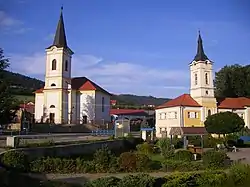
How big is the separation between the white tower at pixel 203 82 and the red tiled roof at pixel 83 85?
1726 centimetres

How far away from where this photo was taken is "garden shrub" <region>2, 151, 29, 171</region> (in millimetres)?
15008

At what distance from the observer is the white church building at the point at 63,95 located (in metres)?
58.4

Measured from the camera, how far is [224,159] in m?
18.9

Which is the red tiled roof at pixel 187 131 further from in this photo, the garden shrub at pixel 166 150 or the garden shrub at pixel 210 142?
the garden shrub at pixel 166 150

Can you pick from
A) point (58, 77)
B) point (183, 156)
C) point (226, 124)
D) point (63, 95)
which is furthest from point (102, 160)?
point (58, 77)

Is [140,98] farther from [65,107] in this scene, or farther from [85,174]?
[85,174]

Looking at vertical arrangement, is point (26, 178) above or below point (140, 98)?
below

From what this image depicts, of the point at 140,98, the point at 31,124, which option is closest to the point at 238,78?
the point at 31,124

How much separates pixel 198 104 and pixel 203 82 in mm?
3775

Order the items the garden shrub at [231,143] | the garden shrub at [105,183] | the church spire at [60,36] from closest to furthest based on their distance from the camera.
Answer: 1. the garden shrub at [105,183]
2. the garden shrub at [231,143]
3. the church spire at [60,36]

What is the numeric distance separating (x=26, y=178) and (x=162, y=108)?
147 ft

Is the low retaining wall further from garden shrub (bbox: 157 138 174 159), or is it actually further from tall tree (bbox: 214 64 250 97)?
tall tree (bbox: 214 64 250 97)

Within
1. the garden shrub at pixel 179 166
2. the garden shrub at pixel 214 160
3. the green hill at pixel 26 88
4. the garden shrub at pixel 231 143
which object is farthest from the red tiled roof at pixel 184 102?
the garden shrub at pixel 179 166

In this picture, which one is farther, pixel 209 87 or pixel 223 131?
pixel 209 87
